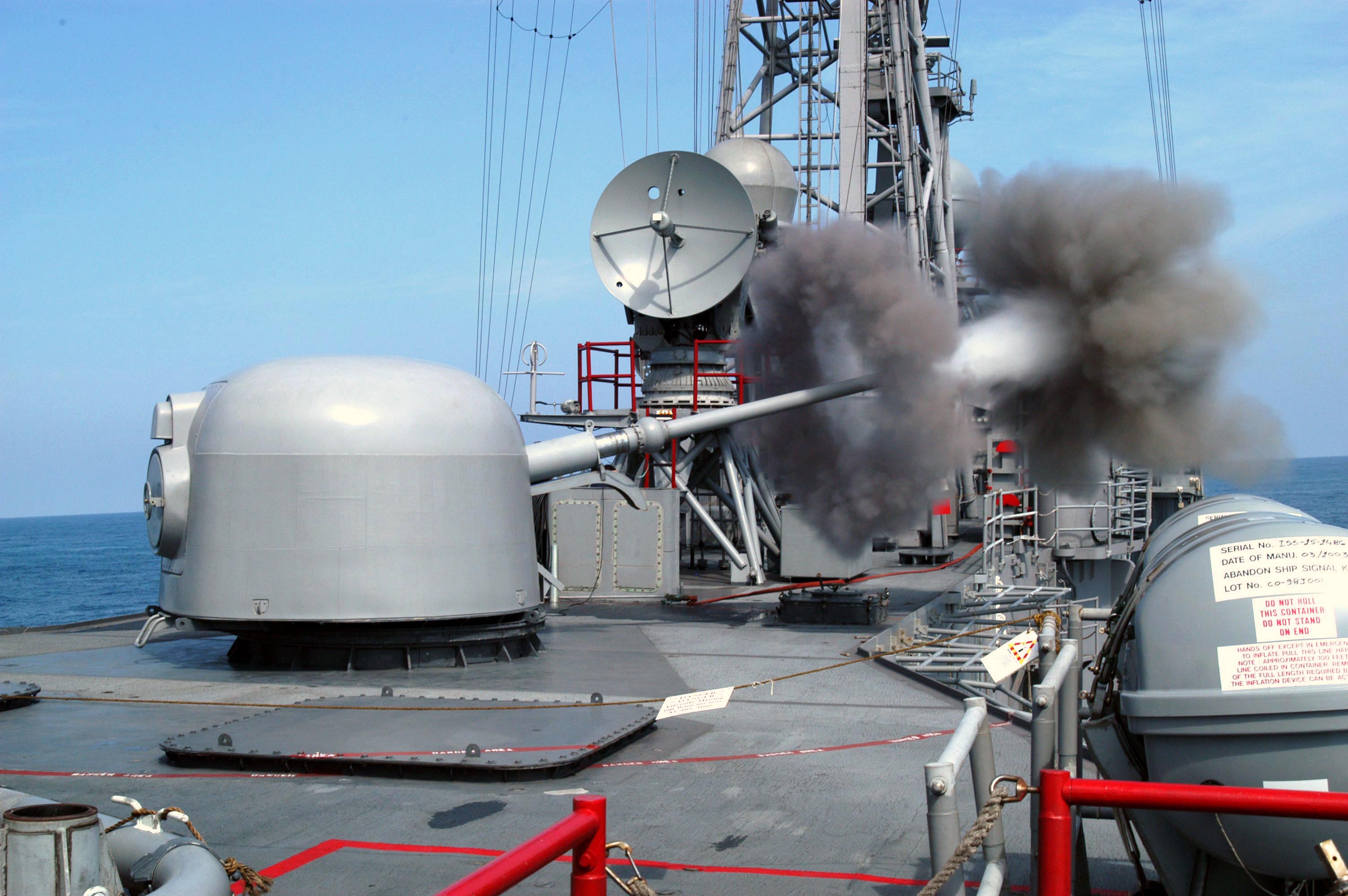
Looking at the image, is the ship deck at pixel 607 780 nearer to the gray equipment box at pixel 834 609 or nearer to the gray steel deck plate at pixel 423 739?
the gray steel deck plate at pixel 423 739

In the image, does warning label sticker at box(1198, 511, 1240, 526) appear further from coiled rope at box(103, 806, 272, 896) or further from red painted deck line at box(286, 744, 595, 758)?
red painted deck line at box(286, 744, 595, 758)

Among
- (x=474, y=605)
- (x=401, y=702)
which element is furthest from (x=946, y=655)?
(x=401, y=702)

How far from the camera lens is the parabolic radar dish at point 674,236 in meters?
15.9

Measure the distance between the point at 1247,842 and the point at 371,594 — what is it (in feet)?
23.3

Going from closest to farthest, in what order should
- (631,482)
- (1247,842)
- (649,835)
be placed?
(1247,842)
(649,835)
(631,482)

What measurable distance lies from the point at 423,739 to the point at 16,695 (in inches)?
133

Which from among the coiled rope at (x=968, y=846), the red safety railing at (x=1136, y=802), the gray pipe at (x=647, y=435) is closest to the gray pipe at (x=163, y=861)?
the coiled rope at (x=968, y=846)

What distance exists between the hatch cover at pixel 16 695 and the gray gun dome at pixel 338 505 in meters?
1.37

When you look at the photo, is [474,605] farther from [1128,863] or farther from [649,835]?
[1128,863]

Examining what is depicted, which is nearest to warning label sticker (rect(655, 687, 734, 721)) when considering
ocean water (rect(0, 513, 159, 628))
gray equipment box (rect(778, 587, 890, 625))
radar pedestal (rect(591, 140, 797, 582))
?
gray equipment box (rect(778, 587, 890, 625))

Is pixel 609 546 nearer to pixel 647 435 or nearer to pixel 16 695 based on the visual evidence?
pixel 647 435

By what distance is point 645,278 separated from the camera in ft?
53.7

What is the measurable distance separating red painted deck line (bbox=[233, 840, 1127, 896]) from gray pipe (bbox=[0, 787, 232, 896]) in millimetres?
1690

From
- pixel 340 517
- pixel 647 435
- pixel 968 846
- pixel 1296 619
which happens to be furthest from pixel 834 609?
pixel 968 846
